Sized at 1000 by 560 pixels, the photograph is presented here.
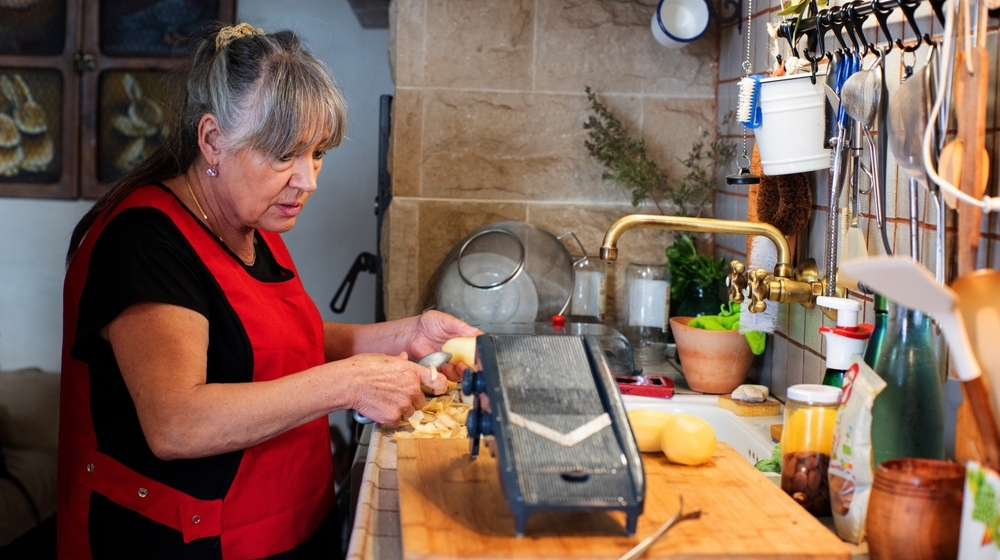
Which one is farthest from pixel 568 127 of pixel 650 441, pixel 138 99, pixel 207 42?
pixel 138 99

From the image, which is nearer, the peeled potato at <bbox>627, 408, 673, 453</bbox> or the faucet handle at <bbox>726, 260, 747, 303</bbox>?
the peeled potato at <bbox>627, 408, 673, 453</bbox>

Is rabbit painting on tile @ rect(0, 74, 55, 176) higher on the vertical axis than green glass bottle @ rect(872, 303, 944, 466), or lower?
higher

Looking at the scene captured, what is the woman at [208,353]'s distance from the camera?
126cm

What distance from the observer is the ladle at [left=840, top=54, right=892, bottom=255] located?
118 centimetres

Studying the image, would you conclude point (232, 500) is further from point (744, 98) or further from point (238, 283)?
point (744, 98)

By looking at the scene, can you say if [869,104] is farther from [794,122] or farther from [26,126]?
[26,126]

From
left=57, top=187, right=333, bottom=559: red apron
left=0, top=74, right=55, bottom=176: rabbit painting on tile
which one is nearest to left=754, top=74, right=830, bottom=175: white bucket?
left=57, top=187, right=333, bottom=559: red apron

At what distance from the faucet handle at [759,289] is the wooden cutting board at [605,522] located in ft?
1.66

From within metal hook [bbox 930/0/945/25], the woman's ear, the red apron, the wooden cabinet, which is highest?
the wooden cabinet

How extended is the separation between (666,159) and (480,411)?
1.47 meters

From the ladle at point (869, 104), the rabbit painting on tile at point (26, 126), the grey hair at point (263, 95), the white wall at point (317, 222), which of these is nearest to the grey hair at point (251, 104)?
the grey hair at point (263, 95)

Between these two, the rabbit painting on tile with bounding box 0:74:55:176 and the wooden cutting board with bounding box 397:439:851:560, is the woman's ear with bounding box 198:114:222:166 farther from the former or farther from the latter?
the rabbit painting on tile with bounding box 0:74:55:176

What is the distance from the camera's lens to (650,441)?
1.21 meters

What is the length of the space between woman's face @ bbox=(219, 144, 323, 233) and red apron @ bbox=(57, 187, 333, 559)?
67 millimetres
